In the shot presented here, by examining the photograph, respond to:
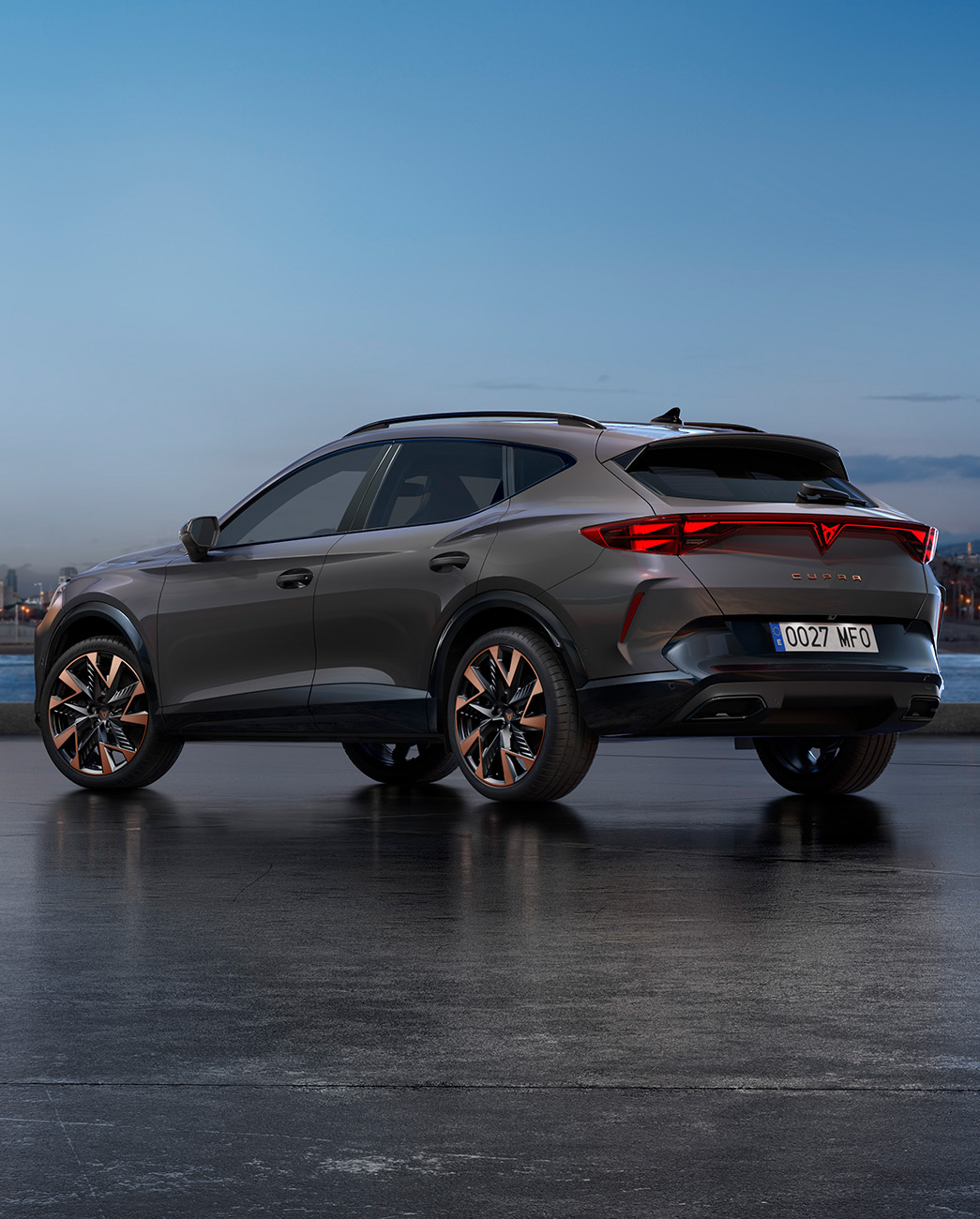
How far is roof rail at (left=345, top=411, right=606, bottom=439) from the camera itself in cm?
944

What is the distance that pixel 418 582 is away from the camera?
30.2ft

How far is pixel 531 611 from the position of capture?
8766 millimetres

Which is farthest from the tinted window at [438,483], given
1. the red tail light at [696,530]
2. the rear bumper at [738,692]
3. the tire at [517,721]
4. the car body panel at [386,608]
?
the rear bumper at [738,692]

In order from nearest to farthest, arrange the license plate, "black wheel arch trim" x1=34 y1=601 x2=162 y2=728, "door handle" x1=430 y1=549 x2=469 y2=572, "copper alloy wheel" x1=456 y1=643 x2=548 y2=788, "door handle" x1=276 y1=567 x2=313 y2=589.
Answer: the license plate < "copper alloy wheel" x1=456 y1=643 x2=548 y2=788 < "door handle" x1=430 y1=549 x2=469 y2=572 < "door handle" x1=276 y1=567 x2=313 y2=589 < "black wheel arch trim" x1=34 y1=601 x2=162 y2=728

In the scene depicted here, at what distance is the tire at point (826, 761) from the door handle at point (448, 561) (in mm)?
1995

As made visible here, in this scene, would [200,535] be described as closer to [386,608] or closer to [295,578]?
[295,578]

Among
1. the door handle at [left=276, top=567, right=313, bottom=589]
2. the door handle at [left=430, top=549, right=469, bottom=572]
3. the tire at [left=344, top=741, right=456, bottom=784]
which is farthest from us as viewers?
the tire at [left=344, top=741, right=456, bottom=784]

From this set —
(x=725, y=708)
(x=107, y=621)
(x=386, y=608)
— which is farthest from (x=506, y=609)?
(x=107, y=621)

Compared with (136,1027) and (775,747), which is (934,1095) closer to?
(136,1027)

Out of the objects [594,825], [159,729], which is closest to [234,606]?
[159,729]

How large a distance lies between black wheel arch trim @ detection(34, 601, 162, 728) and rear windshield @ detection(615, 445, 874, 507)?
3173 millimetres

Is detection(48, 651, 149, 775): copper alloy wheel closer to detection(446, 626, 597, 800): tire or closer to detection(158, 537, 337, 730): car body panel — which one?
detection(158, 537, 337, 730): car body panel

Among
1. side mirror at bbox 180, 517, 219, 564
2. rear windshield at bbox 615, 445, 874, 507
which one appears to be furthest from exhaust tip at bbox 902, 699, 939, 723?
side mirror at bbox 180, 517, 219, 564

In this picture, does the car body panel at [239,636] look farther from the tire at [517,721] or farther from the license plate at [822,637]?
the license plate at [822,637]
